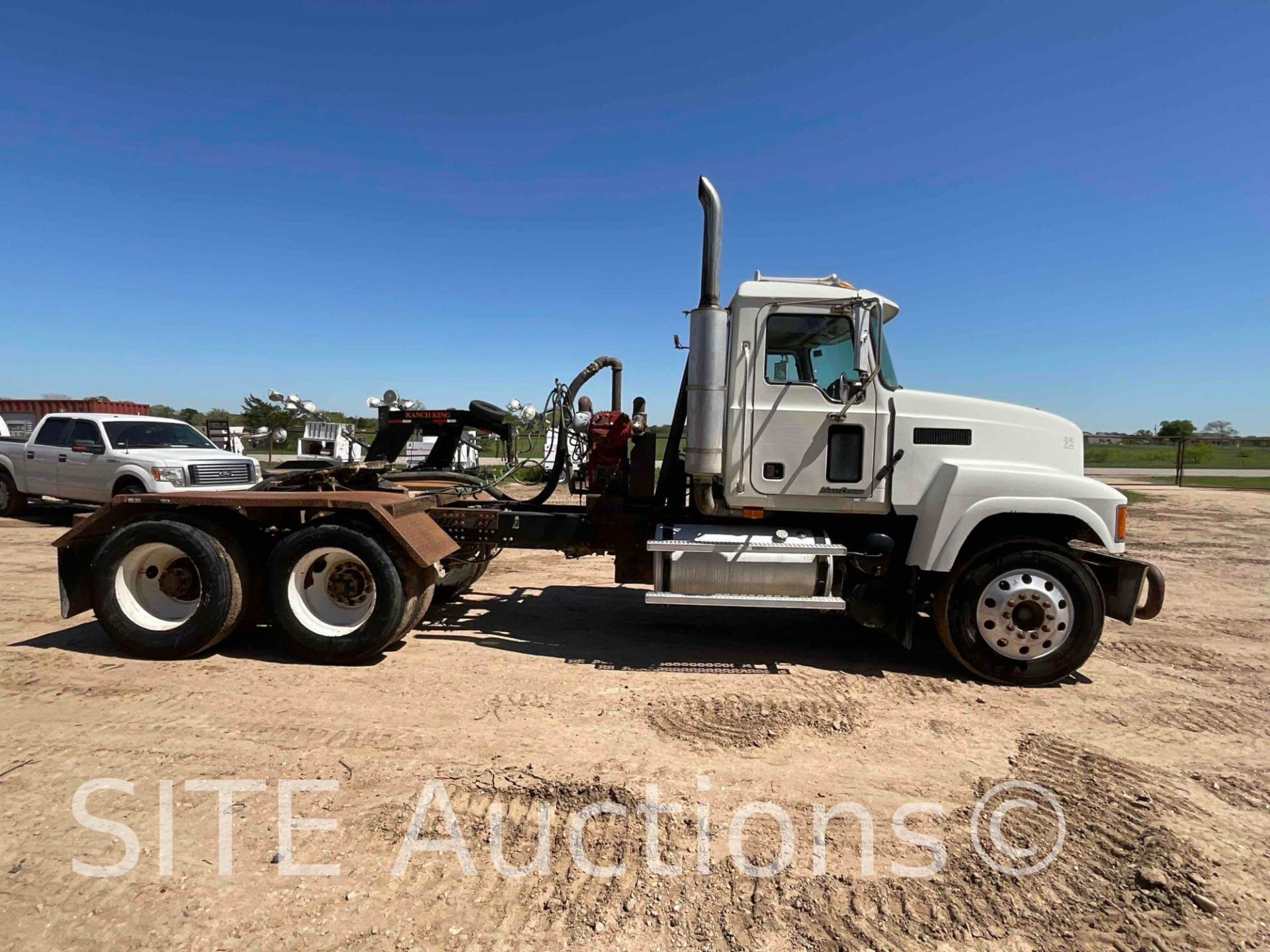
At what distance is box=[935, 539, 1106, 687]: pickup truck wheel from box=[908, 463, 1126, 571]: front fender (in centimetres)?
25

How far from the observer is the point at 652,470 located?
5801mm

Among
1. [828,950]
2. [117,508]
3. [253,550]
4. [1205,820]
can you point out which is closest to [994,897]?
[828,950]

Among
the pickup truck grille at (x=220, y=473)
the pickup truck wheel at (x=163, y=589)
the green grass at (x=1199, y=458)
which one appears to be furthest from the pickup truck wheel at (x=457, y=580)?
the green grass at (x=1199, y=458)

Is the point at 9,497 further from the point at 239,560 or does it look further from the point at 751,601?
the point at 751,601

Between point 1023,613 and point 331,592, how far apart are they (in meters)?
5.26

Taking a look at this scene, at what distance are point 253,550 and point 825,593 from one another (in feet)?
15.0

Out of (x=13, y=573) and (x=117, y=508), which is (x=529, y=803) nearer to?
(x=117, y=508)

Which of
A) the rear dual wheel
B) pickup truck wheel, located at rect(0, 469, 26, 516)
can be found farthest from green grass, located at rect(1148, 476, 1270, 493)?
pickup truck wheel, located at rect(0, 469, 26, 516)

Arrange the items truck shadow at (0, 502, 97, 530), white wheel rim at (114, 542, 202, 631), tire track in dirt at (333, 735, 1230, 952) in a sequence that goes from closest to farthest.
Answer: tire track in dirt at (333, 735, 1230, 952) → white wheel rim at (114, 542, 202, 631) → truck shadow at (0, 502, 97, 530)

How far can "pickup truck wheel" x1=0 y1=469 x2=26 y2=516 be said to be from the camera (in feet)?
39.8

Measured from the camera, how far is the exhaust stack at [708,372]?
495 cm

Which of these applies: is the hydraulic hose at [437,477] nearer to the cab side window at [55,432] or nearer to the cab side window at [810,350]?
the cab side window at [810,350]

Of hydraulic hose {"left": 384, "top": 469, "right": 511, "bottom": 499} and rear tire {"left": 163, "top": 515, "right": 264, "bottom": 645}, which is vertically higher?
hydraulic hose {"left": 384, "top": 469, "right": 511, "bottom": 499}

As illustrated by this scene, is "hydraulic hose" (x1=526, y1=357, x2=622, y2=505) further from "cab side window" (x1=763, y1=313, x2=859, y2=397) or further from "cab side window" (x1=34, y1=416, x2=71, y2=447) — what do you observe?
"cab side window" (x1=34, y1=416, x2=71, y2=447)
